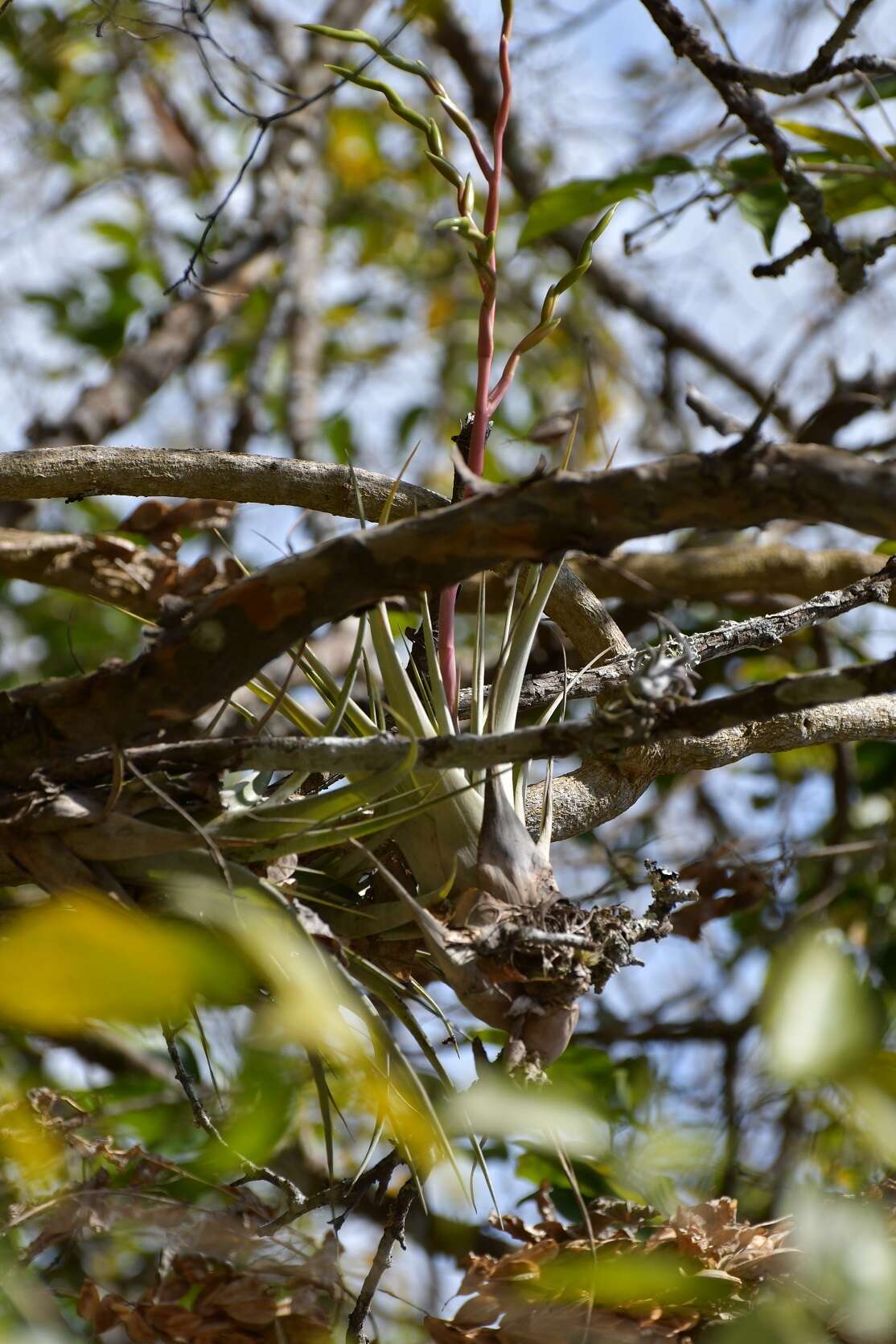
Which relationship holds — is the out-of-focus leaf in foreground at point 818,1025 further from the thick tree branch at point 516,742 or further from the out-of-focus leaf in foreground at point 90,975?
the out-of-focus leaf in foreground at point 90,975

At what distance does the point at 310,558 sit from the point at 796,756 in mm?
1642

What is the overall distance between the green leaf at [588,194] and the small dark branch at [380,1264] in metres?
1.00

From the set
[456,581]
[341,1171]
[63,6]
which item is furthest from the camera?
[63,6]

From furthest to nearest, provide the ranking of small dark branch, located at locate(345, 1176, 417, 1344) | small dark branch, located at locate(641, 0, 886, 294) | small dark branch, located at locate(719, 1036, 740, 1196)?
1. small dark branch, located at locate(719, 1036, 740, 1196)
2. small dark branch, located at locate(641, 0, 886, 294)
3. small dark branch, located at locate(345, 1176, 417, 1344)

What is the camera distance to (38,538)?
3.79 ft

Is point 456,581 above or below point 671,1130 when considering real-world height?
above

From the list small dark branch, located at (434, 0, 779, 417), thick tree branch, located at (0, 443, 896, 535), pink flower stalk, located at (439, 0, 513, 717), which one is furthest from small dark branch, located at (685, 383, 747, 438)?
small dark branch, located at (434, 0, 779, 417)

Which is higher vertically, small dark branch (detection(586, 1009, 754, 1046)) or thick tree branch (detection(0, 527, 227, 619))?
thick tree branch (detection(0, 527, 227, 619))

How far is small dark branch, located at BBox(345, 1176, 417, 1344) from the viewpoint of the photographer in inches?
25.4

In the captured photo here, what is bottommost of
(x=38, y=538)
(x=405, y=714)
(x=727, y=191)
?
(x=405, y=714)

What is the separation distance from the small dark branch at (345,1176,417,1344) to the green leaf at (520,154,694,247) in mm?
996

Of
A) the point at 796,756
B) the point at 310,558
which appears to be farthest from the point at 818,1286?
the point at 796,756

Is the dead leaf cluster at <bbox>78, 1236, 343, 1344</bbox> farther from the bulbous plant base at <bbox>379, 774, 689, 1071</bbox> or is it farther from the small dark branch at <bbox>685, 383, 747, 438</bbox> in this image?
the small dark branch at <bbox>685, 383, 747, 438</bbox>

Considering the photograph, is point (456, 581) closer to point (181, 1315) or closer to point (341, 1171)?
point (181, 1315)
